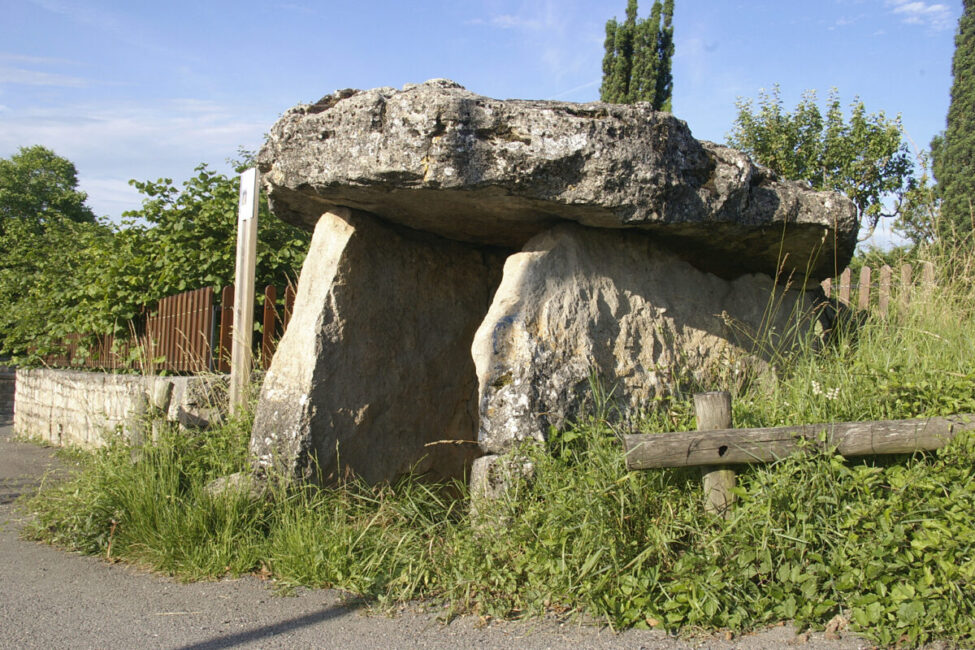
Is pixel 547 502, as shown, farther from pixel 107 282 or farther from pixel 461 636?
pixel 107 282

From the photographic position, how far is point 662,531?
3.58 metres

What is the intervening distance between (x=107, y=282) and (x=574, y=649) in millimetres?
7313

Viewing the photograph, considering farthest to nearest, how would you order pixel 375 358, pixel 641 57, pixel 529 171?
pixel 641 57 → pixel 375 358 → pixel 529 171

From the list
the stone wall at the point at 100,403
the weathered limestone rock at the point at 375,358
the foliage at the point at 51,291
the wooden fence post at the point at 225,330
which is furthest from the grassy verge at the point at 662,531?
the foliage at the point at 51,291

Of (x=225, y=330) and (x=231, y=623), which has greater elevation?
(x=225, y=330)

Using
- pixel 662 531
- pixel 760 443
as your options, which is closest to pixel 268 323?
pixel 662 531

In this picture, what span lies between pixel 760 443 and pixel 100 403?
23.3 ft

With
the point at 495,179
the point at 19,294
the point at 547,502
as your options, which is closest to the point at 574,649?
the point at 547,502

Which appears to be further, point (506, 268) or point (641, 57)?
point (641, 57)

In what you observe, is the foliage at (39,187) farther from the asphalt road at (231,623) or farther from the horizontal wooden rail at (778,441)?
the horizontal wooden rail at (778,441)

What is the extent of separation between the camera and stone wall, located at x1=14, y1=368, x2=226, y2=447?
562 centimetres

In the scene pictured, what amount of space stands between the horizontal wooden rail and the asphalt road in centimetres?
74

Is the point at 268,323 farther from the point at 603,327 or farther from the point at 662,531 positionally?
the point at 662,531

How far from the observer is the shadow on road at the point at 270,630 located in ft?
10.8
